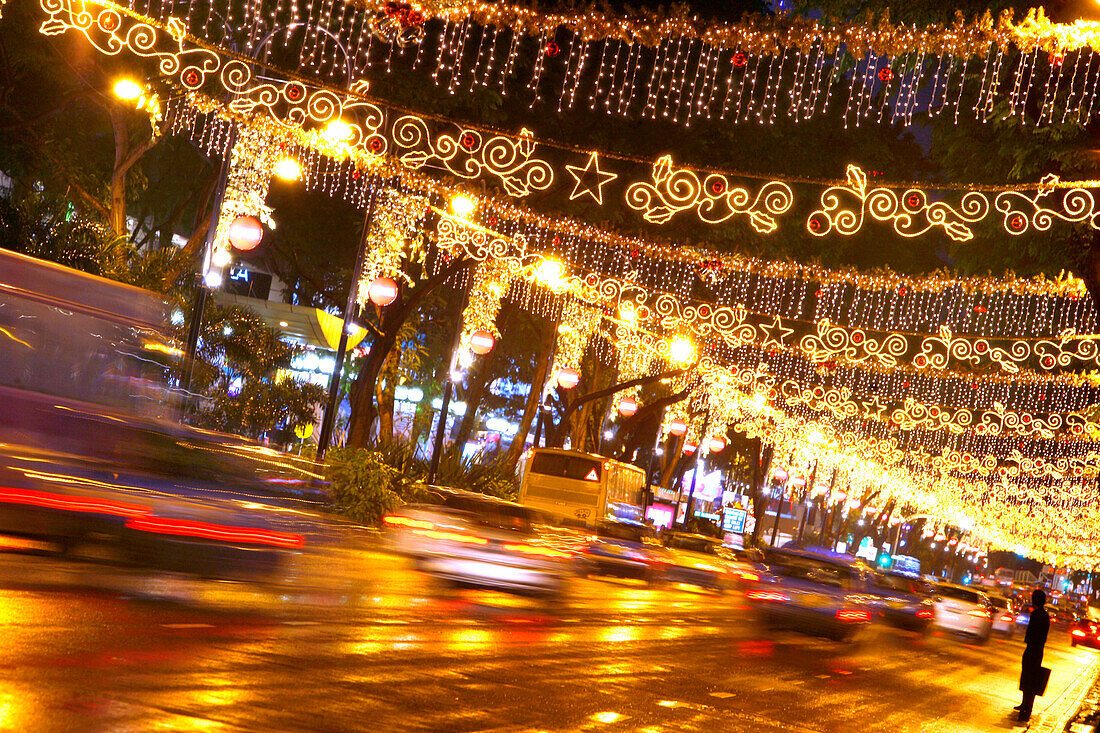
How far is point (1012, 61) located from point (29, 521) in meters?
14.4

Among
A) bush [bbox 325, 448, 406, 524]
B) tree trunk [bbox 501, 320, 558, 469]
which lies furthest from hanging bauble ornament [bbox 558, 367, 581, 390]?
bush [bbox 325, 448, 406, 524]

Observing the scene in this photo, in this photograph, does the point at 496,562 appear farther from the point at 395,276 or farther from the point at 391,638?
the point at 395,276

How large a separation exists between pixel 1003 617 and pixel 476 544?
24.6 meters

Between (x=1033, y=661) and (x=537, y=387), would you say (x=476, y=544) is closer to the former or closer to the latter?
(x=1033, y=661)

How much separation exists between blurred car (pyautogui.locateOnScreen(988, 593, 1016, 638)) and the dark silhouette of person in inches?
668

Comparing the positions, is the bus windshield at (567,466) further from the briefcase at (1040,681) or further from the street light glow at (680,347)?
the briefcase at (1040,681)

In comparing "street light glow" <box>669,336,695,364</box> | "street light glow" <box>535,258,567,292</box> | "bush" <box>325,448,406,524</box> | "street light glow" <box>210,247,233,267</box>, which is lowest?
"bush" <box>325,448,406,524</box>

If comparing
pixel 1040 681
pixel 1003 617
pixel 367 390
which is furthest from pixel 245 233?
pixel 1003 617

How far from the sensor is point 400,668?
936 cm

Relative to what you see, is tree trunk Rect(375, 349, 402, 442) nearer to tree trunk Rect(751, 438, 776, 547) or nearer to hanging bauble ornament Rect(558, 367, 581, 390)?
hanging bauble ornament Rect(558, 367, 581, 390)

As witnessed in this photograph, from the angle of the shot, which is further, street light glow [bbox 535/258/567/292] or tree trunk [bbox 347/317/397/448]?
tree trunk [bbox 347/317/397/448]

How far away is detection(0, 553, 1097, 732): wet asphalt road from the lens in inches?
278

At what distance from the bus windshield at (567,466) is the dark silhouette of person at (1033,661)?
58.0 feet

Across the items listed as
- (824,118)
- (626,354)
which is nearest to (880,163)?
(824,118)
